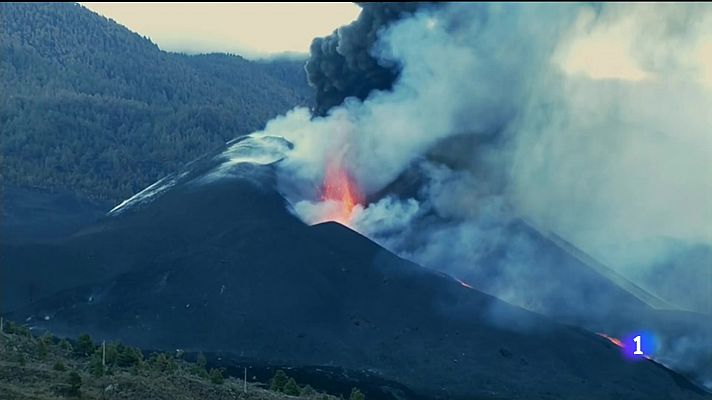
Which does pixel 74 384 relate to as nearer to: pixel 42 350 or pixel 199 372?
pixel 42 350

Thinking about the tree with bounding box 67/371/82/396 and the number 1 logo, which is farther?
the number 1 logo

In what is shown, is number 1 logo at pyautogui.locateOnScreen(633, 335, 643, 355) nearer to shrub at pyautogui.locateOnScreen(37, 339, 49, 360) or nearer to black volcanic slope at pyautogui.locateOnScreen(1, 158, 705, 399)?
black volcanic slope at pyautogui.locateOnScreen(1, 158, 705, 399)

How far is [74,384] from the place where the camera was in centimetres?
3600

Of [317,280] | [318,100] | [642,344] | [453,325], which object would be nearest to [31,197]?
[318,100]

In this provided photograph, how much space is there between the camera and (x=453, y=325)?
68.0m

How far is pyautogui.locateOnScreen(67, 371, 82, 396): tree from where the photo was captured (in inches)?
1405

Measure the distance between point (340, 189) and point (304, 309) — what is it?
22463 mm

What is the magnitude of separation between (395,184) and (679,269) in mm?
36669

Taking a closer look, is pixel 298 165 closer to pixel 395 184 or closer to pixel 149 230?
pixel 395 184

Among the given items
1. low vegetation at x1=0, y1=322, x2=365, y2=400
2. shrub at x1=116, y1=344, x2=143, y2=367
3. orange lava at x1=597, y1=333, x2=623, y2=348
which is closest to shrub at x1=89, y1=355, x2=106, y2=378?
low vegetation at x1=0, y1=322, x2=365, y2=400

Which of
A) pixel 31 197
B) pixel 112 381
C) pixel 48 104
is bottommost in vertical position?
pixel 112 381

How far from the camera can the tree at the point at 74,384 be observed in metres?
35.7

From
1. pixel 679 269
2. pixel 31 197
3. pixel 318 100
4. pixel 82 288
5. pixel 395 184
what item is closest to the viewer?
pixel 82 288

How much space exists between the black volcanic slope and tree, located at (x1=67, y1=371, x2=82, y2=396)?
85.5ft
